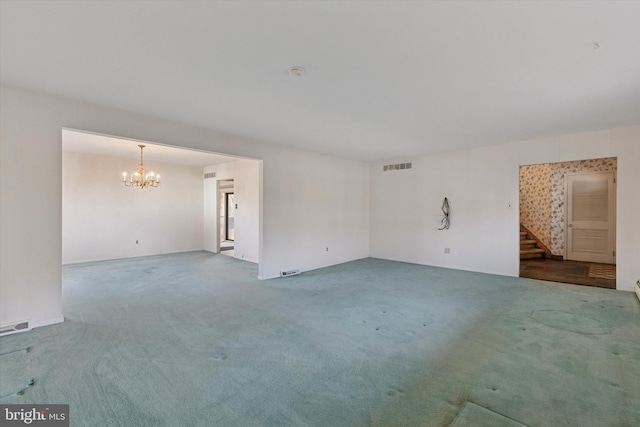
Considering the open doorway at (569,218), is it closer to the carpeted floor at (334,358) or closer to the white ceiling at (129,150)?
the carpeted floor at (334,358)

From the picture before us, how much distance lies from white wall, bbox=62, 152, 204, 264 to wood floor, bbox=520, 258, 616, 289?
8935mm

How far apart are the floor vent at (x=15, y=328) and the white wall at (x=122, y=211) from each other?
4795 mm

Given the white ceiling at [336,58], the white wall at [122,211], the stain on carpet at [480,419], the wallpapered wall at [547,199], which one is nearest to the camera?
the stain on carpet at [480,419]

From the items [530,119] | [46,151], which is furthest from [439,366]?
[46,151]

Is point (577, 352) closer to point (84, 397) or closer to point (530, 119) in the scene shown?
point (530, 119)

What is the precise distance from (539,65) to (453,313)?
2.83m

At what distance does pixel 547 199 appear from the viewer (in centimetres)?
790

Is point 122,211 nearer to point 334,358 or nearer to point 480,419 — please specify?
point 334,358

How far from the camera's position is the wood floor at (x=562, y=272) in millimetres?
5258

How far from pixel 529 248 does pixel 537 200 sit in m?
1.41

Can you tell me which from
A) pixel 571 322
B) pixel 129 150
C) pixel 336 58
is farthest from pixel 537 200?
pixel 129 150

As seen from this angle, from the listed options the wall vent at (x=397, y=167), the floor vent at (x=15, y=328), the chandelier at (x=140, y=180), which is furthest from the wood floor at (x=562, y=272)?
the chandelier at (x=140, y=180)

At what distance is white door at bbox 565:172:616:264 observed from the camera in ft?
22.7

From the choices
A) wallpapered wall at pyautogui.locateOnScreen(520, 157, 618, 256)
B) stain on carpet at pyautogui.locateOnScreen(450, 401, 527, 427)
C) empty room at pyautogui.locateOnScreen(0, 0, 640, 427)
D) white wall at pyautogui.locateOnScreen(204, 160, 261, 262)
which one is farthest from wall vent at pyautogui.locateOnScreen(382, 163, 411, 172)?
stain on carpet at pyautogui.locateOnScreen(450, 401, 527, 427)
